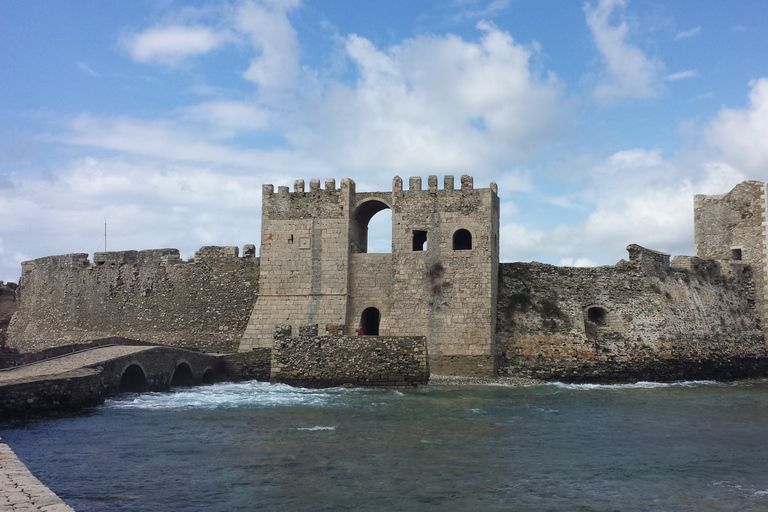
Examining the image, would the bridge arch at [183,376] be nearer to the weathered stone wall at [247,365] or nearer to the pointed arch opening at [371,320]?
the weathered stone wall at [247,365]

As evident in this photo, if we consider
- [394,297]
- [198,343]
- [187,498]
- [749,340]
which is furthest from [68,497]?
[749,340]

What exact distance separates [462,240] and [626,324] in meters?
6.71

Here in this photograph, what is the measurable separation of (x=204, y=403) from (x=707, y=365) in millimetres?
18227

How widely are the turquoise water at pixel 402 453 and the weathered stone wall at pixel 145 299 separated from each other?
315 inches

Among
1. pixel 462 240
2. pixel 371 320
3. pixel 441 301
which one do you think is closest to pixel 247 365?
pixel 371 320

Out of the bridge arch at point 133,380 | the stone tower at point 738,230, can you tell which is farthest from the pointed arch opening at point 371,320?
the stone tower at point 738,230

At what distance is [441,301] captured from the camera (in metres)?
24.2

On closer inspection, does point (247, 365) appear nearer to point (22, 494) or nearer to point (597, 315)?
point (597, 315)

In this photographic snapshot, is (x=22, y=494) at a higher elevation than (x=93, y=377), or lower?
lower

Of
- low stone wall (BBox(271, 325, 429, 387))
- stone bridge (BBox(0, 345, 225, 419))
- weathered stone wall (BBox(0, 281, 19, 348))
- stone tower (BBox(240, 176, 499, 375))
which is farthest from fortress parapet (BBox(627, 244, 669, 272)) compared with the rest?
weathered stone wall (BBox(0, 281, 19, 348))

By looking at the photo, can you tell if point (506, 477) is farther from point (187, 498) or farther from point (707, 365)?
point (707, 365)

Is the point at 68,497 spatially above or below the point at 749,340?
below

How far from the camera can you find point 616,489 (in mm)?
10305

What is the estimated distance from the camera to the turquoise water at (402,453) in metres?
9.67
